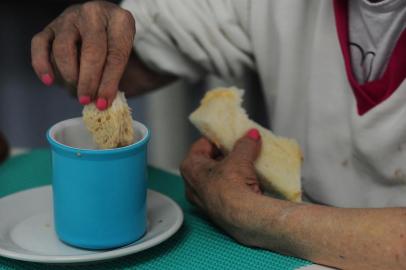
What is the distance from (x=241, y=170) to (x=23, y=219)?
25 centimetres

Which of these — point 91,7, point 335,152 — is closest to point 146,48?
point 91,7

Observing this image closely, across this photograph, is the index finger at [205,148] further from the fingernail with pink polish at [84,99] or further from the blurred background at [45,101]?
the blurred background at [45,101]

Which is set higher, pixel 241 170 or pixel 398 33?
pixel 398 33

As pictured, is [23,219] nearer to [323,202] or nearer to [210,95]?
[210,95]

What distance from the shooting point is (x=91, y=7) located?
2.78 ft

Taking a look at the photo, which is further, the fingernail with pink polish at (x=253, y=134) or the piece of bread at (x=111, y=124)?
the fingernail with pink polish at (x=253, y=134)

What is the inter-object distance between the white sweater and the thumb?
130mm

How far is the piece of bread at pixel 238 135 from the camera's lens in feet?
2.74

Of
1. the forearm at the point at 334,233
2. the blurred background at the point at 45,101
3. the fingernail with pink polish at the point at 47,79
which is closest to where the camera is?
the forearm at the point at 334,233

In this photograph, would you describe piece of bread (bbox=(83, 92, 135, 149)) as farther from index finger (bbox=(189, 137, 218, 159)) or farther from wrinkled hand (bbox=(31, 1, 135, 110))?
index finger (bbox=(189, 137, 218, 159))

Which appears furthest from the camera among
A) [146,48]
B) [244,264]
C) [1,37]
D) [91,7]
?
[1,37]

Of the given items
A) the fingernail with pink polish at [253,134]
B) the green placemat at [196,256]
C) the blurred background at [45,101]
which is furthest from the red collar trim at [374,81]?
the blurred background at [45,101]

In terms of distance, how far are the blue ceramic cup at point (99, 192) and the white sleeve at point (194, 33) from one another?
0.30 meters

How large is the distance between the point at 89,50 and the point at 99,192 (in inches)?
6.3
